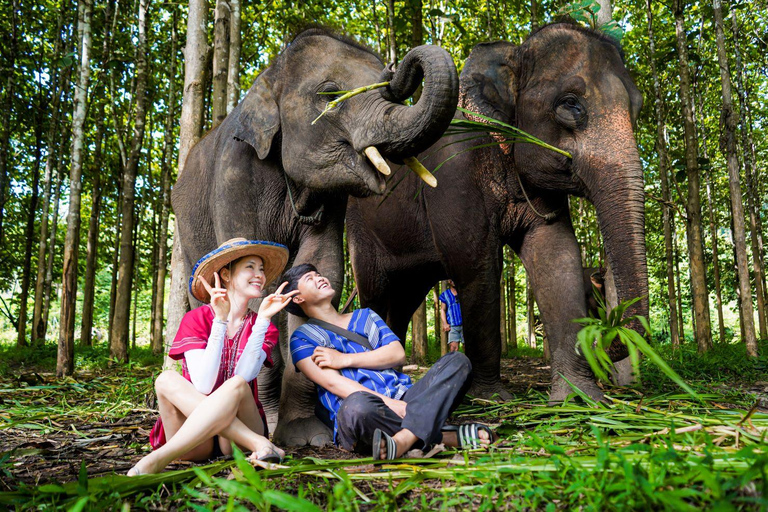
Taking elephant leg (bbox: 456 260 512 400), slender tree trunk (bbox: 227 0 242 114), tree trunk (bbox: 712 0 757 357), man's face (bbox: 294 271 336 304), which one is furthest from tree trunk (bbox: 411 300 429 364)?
man's face (bbox: 294 271 336 304)

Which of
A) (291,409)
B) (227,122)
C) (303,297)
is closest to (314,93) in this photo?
(227,122)

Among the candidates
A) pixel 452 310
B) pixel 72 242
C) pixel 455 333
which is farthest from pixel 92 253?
pixel 455 333

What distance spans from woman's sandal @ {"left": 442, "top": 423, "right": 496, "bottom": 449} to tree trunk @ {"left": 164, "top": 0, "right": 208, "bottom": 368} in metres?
3.26

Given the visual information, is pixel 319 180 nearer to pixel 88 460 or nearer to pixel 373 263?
pixel 88 460

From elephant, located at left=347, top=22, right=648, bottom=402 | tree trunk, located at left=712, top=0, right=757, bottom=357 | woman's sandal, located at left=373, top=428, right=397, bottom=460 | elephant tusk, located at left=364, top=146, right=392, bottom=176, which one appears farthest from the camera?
tree trunk, located at left=712, top=0, right=757, bottom=357

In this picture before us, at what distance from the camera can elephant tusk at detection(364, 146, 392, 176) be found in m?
3.49

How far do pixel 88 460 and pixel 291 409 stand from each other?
1.04 m

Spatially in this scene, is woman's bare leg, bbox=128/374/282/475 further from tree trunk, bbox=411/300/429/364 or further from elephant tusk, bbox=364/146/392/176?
tree trunk, bbox=411/300/429/364

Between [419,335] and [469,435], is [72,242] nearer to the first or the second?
[419,335]

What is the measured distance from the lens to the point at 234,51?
643 centimetres

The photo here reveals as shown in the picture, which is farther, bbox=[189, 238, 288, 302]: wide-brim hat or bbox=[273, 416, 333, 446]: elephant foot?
bbox=[273, 416, 333, 446]: elephant foot

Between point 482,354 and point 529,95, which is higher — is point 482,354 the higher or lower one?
the lower one

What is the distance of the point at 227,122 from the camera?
477 cm

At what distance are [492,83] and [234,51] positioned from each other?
10.0ft
